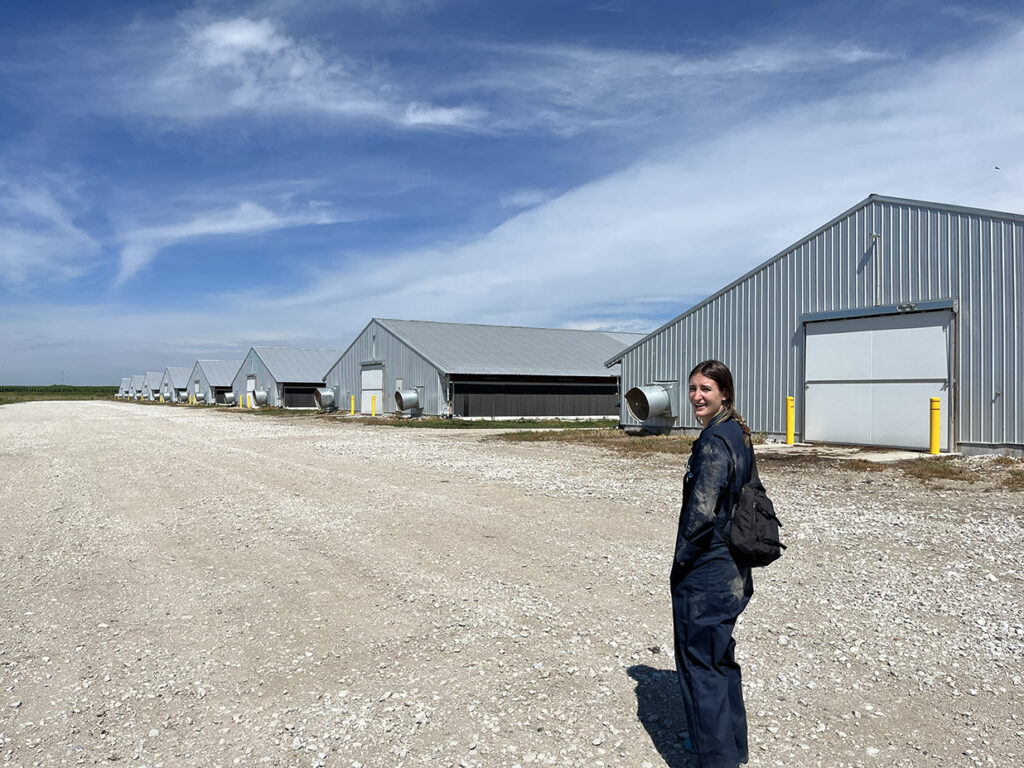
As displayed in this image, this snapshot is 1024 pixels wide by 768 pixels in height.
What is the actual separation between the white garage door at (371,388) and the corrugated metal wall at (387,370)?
411 millimetres

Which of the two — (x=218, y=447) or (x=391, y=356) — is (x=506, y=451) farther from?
(x=391, y=356)

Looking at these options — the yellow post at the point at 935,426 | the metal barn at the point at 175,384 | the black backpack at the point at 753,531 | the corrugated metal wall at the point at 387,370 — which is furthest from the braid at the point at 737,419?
the metal barn at the point at 175,384

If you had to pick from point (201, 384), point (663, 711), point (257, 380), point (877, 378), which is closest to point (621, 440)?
point (877, 378)

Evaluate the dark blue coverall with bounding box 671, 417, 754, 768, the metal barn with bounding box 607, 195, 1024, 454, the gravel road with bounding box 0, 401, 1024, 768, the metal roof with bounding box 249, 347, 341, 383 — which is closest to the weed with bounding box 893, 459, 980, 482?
the metal barn with bounding box 607, 195, 1024, 454

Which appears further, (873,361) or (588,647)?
(873,361)

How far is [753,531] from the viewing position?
3234 mm

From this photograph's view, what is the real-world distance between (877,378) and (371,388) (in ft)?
98.0

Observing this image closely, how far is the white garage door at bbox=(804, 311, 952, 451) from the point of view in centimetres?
1659

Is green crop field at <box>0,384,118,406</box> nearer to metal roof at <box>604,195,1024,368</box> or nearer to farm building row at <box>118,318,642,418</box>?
farm building row at <box>118,318,642,418</box>

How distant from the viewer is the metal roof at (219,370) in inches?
2911

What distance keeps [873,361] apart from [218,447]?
53.7 feet

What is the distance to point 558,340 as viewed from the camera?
4600 centimetres

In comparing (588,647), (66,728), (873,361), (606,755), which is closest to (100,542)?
(66,728)

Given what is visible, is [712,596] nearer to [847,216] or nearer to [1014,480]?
[1014,480]
